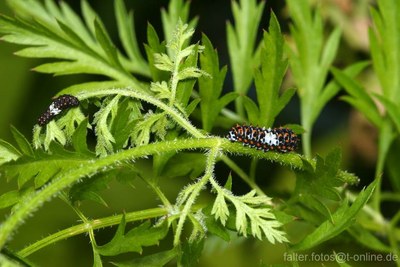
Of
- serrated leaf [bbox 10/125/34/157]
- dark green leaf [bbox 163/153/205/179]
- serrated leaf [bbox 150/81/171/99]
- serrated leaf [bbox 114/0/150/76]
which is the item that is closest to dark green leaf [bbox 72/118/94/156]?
serrated leaf [bbox 10/125/34/157]

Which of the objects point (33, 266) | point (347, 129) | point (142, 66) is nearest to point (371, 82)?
point (347, 129)

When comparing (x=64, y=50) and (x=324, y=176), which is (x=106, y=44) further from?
(x=324, y=176)

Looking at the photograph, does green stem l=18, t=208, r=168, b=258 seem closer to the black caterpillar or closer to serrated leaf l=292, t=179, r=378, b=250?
the black caterpillar

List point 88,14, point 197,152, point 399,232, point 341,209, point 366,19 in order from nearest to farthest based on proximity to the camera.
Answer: point 341,209 < point 197,152 < point 399,232 < point 88,14 < point 366,19

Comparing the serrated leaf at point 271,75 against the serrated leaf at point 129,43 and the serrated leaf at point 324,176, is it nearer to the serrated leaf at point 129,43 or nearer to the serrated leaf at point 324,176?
the serrated leaf at point 324,176

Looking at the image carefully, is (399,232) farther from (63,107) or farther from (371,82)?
(63,107)

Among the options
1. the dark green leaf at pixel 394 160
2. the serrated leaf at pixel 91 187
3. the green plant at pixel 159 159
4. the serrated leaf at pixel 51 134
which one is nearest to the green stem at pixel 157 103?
the green plant at pixel 159 159
